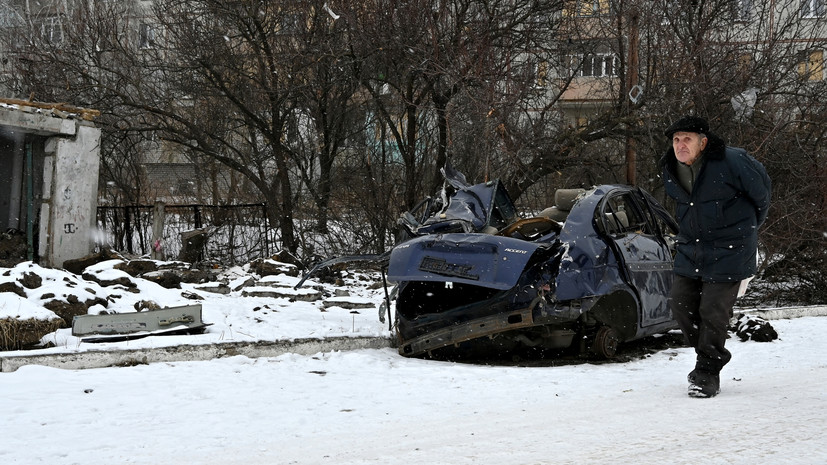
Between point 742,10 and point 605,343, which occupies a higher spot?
point 742,10

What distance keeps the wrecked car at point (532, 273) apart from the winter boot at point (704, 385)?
1.54 meters

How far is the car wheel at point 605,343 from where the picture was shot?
→ 7113 millimetres

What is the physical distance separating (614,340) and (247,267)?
29.8 ft

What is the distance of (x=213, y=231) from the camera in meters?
17.9

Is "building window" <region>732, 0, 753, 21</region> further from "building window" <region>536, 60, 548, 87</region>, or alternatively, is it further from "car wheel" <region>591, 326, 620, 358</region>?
"car wheel" <region>591, 326, 620, 358</region>

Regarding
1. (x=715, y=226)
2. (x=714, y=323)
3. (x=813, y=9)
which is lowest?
(x=714, y=323)

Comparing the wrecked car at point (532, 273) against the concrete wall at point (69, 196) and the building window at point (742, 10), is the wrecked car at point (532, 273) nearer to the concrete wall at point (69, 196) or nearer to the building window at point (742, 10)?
the concrete wall at point (69, 196)

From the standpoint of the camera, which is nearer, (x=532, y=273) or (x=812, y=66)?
(x=532, y=273)

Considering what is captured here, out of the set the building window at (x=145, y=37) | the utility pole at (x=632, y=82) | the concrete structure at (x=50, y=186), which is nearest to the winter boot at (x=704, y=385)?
the utility pole at (x=632, y=82)

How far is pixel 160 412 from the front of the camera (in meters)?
4.87

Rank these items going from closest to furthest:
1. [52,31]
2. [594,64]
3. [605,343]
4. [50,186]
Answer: [605,343], [50,186], [594,64], [52,31]

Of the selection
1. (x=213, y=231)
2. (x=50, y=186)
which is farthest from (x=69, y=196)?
(x=213, y=231)

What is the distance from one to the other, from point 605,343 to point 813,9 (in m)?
11.7

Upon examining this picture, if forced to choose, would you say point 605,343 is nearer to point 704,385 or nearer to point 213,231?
point 704,385
